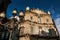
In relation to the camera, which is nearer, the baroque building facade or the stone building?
the baroque building facade

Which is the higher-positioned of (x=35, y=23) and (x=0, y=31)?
(x=35, y=23)

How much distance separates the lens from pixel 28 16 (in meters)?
48.5

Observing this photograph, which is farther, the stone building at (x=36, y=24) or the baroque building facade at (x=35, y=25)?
the stone building at (x=36, y=24)

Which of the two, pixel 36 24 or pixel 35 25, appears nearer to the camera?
pixel 35 25

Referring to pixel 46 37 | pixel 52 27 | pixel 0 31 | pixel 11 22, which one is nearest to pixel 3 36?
pixel 0 31

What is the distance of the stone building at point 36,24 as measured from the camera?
4368 cm

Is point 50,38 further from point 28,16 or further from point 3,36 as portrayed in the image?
point 28,16

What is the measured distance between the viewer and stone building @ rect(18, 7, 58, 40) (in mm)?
43678

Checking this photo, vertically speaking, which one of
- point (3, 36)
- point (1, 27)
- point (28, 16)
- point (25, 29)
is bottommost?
point (3, 36)

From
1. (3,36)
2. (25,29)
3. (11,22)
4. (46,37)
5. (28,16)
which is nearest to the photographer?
(3,36)

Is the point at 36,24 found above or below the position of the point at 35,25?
above

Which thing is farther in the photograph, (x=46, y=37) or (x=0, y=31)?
(x=46, y=37)

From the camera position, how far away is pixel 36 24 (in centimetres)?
4853

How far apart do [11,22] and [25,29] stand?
57.5 ft
